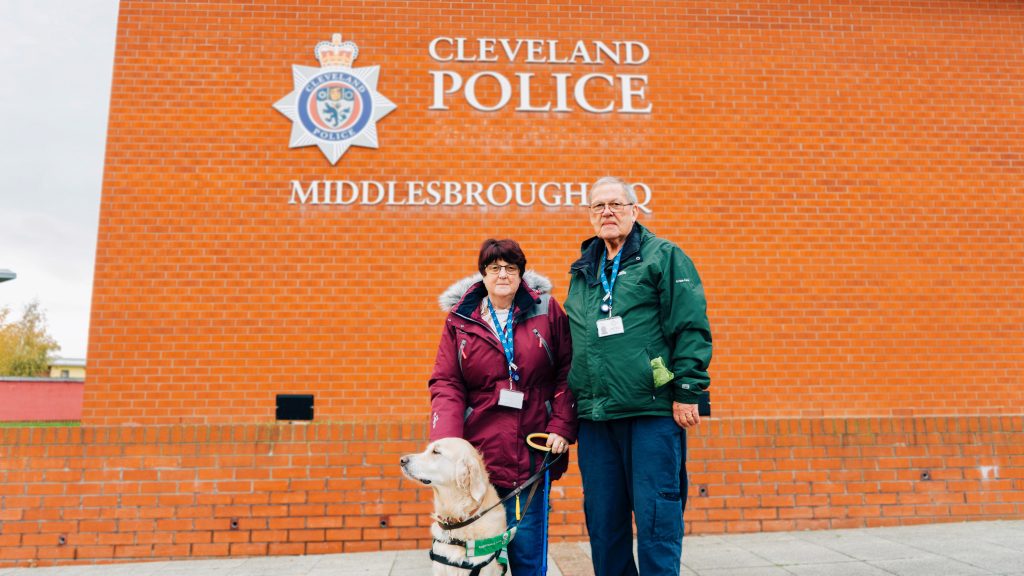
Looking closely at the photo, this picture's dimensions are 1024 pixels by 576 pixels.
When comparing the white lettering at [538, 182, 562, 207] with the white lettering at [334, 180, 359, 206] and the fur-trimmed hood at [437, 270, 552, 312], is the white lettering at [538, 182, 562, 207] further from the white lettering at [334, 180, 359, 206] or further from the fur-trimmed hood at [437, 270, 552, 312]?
the fur-trimmed hood at [437, 270, 552, 312]

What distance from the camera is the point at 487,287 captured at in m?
2.70

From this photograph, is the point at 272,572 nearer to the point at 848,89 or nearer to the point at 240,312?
the point at 240,312

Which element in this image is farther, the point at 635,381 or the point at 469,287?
the point at 469,287

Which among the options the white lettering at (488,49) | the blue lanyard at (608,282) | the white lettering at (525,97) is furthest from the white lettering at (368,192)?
the blue lanyard at (608,282)

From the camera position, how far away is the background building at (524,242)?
438cm

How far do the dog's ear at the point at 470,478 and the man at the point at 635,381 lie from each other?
1.76 feet

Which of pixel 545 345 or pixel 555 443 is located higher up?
pixel 545 345

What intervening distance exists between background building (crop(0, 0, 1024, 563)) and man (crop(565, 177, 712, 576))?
6.42 ft

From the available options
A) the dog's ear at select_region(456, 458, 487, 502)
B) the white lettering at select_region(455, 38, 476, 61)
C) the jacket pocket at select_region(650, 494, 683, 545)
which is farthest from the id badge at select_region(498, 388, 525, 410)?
the white lettering at select_region(455, 38, 476, 61)

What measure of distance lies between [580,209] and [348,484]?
9.04 ft

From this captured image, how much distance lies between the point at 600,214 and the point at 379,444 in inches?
105

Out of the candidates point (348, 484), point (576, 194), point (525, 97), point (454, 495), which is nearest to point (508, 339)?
point (454, 495)

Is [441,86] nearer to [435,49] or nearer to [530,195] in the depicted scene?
[435,49]

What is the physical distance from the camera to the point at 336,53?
4938 millimetres
